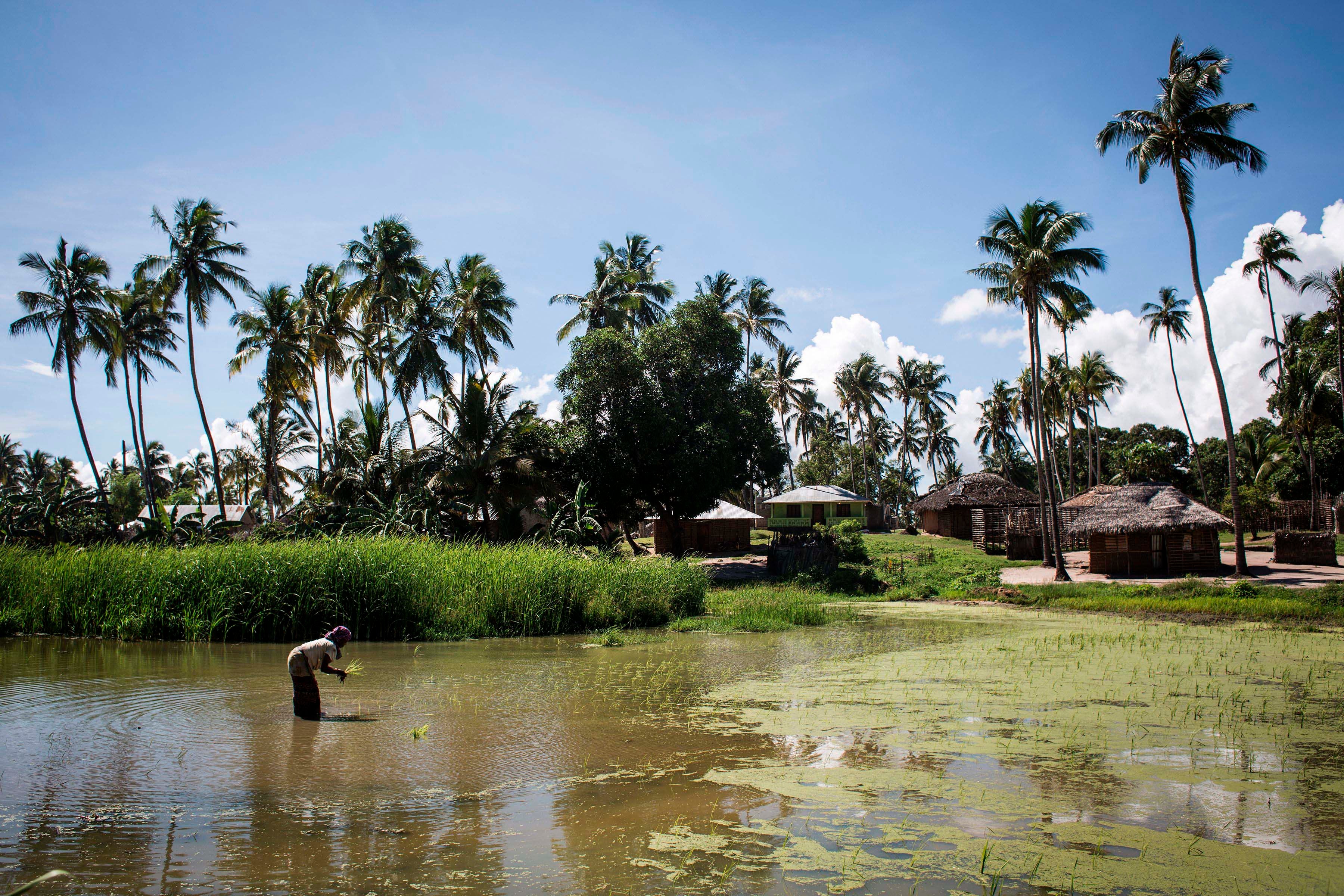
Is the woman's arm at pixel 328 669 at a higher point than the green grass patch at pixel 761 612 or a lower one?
higher

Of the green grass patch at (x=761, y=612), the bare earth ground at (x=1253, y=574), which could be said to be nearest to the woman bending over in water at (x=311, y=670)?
the green grass patch at (x=761, y=612)

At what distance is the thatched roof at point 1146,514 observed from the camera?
24047mm

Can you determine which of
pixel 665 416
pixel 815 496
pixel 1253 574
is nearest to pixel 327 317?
pixel 665 416

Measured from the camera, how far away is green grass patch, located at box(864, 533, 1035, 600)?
2323 centimetres

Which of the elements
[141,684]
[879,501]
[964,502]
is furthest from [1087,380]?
[141,684]

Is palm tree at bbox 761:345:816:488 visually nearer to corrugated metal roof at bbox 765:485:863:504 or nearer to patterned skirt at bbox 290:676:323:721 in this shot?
corrugated metal roof at bbox 765:485:863:504

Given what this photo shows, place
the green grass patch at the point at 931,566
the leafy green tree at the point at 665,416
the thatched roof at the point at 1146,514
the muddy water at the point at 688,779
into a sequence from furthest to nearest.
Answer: the leafy green tree at the point at 665,416 < the thatched roof at the point at 1146,514 < the green grass patch at the point at 931,566 < the muddy water at the point at 688,779

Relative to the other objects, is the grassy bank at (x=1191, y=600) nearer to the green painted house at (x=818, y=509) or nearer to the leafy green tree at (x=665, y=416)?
the leafy green tree at (x=665, y=416)

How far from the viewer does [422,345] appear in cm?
3081

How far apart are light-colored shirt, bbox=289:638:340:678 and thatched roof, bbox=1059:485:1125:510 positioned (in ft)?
88.0

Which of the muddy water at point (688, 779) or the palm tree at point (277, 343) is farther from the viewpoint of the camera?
the palm tree at point (277, 343)

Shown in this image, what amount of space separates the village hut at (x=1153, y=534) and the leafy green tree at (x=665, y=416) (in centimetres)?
1118

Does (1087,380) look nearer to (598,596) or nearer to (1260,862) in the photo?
(598,596)

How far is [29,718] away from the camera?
7.52 m
